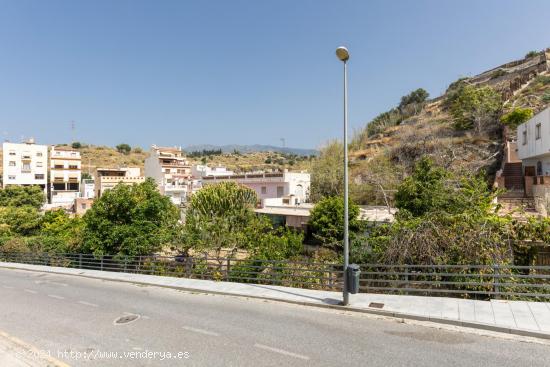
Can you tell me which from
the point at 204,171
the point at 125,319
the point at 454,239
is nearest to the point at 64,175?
the point at 204,171

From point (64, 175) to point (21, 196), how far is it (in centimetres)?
1515

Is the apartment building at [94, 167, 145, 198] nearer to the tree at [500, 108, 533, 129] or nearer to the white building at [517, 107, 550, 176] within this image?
the tree at [500, 108, 533, 129]

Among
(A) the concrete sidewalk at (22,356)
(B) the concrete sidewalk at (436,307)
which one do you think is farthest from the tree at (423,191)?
(A) the concrete sidewalk at (22,356)

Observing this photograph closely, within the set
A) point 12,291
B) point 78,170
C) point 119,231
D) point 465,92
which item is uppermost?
point 465,92

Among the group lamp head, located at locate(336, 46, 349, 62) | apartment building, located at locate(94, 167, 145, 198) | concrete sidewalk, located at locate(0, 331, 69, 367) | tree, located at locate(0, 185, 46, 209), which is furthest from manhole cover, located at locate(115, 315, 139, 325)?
tree, located at locate(0, 185, 46, 209)

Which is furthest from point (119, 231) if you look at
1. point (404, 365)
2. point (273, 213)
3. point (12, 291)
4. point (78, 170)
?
point (78, 170)

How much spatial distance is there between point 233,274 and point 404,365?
9465mm

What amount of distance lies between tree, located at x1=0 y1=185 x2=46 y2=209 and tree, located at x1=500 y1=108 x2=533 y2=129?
2612 inches

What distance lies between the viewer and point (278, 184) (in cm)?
3750

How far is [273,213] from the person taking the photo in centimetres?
2639

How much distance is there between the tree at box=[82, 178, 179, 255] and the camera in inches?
742

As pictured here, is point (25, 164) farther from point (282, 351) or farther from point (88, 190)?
point (282, 351)

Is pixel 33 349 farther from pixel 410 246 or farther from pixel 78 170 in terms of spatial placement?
pixel 78 170

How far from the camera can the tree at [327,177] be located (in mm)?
34125
